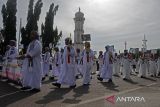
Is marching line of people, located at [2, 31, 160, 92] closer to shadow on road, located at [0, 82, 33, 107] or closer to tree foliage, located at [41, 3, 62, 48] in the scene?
shadow on road, located at [0, 82, 33, 107]

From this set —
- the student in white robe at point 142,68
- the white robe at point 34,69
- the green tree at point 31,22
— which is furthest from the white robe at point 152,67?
the green tree at point 31,22

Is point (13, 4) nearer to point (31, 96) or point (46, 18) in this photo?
point (46, 18)

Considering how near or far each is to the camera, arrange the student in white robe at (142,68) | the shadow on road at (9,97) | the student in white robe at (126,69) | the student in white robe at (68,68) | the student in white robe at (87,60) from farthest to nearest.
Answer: the student in white robe at (142,68) → the student in white robe at (126,69) → the student in white robe at (87,60) → the student in white robe at (68,68) → the shadow on road at (9,97)

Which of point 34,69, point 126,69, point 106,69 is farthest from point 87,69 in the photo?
point 126,69

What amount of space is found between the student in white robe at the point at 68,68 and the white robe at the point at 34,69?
5.87ft

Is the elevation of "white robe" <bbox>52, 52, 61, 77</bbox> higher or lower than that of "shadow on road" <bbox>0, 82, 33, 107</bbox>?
higher

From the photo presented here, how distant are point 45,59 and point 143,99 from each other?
13.6 m

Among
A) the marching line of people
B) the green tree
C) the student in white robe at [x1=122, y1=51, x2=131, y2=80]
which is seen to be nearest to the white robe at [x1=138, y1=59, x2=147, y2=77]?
the marching line of people

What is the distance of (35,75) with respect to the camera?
14609 mm

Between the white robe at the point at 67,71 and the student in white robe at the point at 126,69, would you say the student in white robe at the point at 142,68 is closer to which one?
the student in white robe at the point at 126,69

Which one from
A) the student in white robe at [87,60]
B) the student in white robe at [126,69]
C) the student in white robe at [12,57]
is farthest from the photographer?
the student in white robe at [126,69]

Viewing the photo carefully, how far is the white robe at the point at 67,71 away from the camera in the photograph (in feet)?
54.3

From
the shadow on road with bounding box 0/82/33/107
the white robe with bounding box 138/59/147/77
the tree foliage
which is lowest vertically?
the shadow on road with bounding box 0/82/33/107

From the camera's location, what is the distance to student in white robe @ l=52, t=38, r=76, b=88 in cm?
1656
